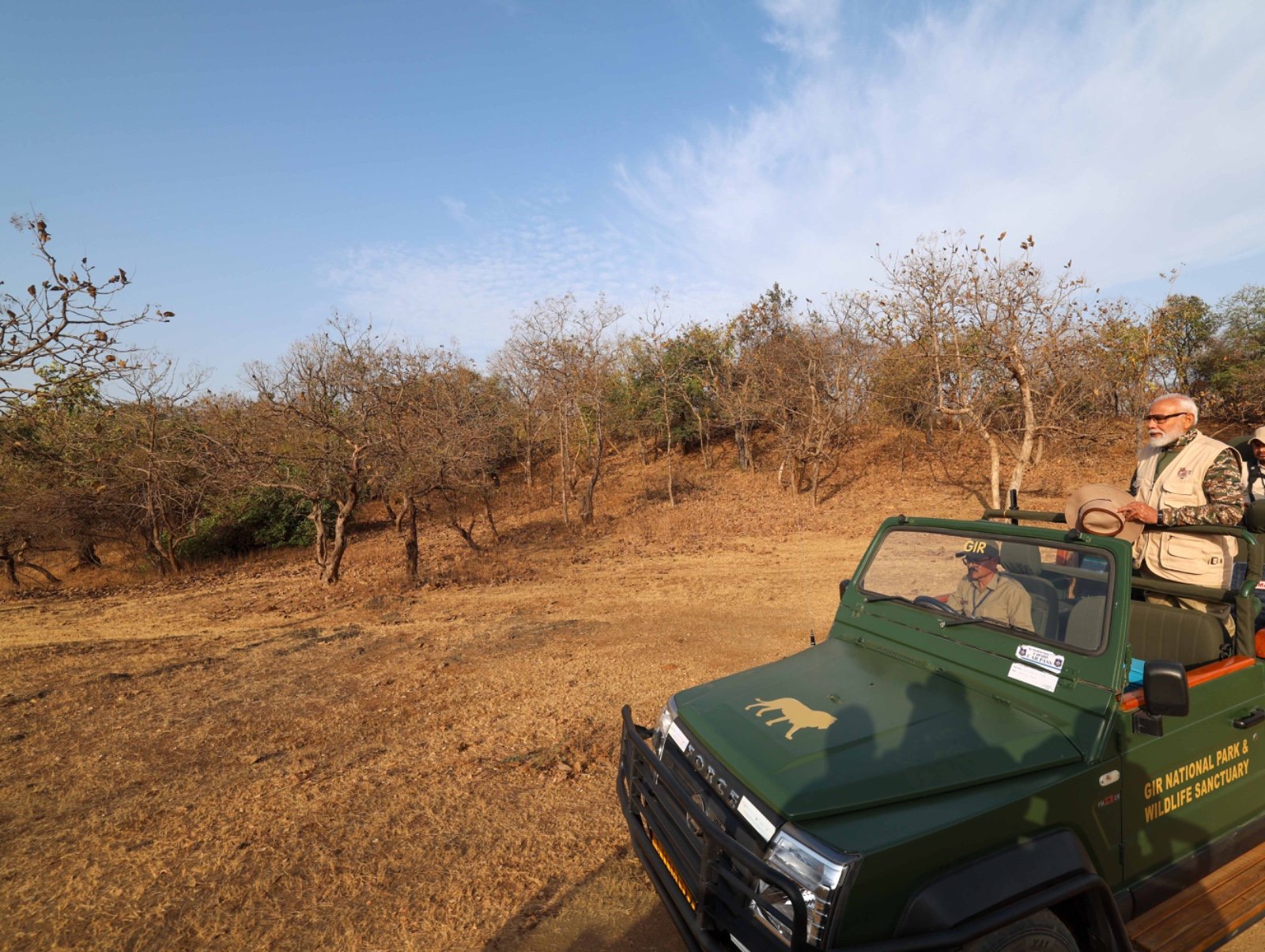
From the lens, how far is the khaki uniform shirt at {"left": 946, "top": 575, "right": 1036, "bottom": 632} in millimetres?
2928

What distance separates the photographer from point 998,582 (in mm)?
3090

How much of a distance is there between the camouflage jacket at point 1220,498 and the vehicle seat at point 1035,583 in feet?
2.76

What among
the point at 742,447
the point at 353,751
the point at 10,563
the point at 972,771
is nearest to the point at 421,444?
the point at 353,751

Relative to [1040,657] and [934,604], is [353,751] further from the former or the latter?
[1040,657]

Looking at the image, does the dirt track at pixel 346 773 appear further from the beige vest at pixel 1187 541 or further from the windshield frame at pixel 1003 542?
the beige vest at pixel 1187 541

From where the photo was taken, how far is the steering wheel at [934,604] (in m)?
3.16

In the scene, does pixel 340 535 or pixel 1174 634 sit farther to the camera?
pixel 340 535

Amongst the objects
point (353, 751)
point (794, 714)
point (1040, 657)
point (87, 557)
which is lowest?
point (353, 751)

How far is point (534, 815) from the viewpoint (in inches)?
159

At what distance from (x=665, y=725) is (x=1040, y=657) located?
1604 mm

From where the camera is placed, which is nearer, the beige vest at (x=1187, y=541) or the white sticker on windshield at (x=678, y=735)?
the white sticker on windshield at (x=678, y=735)

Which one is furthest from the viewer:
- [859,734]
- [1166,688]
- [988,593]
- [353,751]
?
[353,751]

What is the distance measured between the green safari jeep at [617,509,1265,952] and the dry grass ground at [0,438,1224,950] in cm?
114

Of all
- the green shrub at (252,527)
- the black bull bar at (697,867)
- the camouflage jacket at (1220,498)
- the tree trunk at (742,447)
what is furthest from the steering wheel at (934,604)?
the tree trunk at (742,447)
